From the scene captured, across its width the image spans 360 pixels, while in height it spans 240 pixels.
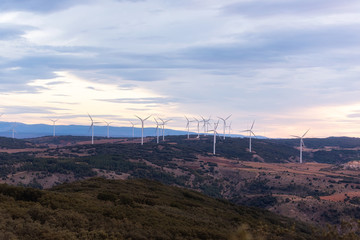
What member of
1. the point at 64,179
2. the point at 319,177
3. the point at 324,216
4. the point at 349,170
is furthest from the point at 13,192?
the point at 349,170

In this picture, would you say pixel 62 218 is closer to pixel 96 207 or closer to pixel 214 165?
pixel 96 207

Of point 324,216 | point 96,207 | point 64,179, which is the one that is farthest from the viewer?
point 64,179

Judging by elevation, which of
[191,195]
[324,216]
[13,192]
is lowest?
[324,216]

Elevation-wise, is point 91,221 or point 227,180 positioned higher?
point 91,221

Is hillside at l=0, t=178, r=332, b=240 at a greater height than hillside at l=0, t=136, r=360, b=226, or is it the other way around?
hillside at l=0, t=178, r=332, b=240

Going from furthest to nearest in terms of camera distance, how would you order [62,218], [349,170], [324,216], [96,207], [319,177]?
[349,170] → [319,177] → [324,216] → [96,207] → [62,218]

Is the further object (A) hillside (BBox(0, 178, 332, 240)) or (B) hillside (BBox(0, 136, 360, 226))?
(B) hillside (BBox(0, 136, 360, 226))

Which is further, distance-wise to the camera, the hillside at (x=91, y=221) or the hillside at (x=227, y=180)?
the hillside at (x=227, y=180)

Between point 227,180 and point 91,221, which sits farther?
point 227,180

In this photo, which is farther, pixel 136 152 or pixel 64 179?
pixel 136 152

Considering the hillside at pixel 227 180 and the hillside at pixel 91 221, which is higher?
the hillside at pixel 91 221

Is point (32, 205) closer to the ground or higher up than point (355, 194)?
higher up
